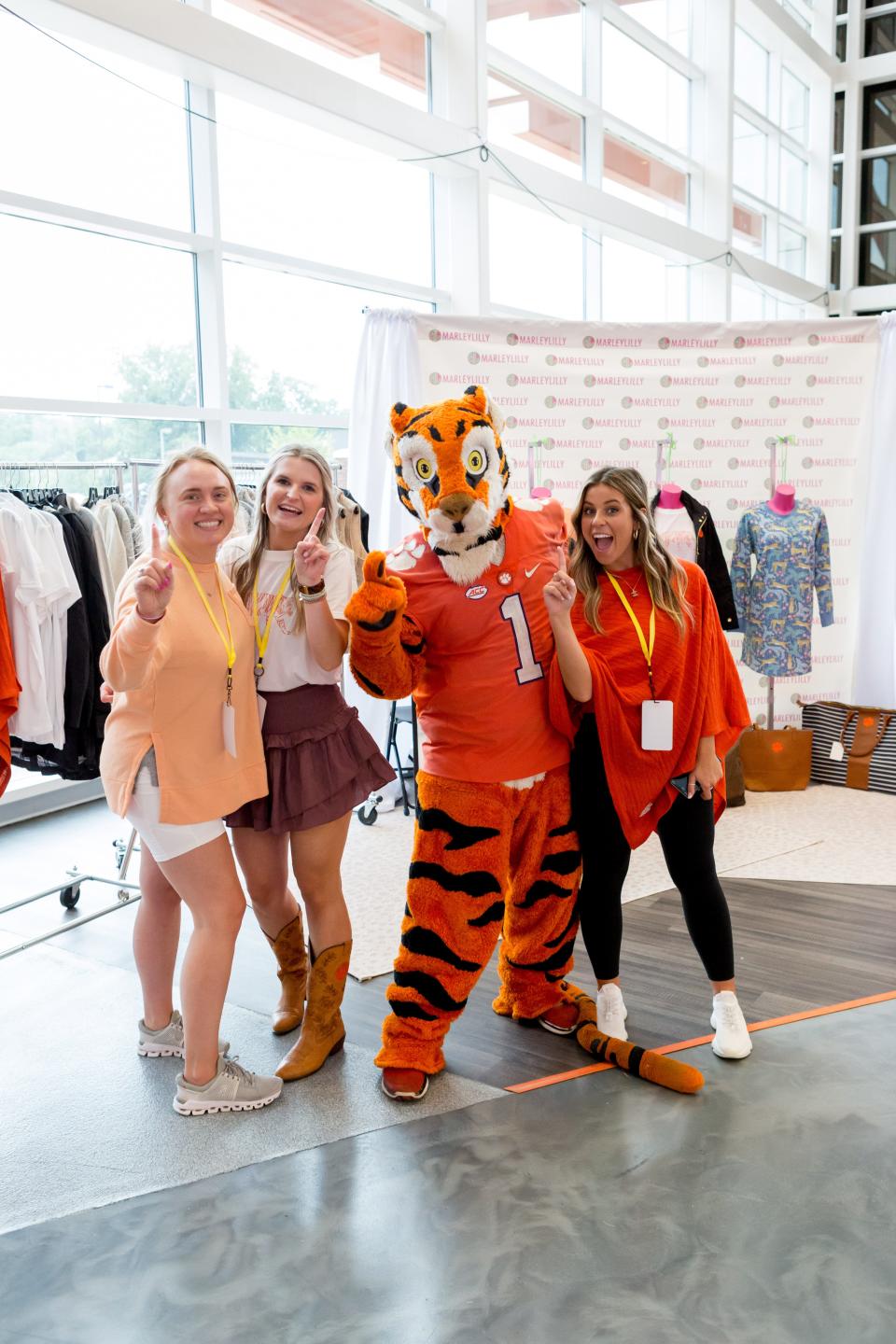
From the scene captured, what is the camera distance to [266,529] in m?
2.36

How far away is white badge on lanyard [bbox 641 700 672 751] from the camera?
2338 mm

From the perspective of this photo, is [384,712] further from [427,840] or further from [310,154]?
[310,154]

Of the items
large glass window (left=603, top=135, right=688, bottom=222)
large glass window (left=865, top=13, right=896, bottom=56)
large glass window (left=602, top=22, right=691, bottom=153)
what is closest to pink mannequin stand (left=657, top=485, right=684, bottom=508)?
large glass window (left=603, top=135, right=688, bottom=222)

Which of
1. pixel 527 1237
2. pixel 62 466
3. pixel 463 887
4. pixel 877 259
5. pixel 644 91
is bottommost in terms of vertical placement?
pixel 527 1237

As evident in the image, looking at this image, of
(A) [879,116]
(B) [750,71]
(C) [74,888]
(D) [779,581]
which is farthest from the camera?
(A) [879,116]

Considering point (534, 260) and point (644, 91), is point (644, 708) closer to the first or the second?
point (534, 260)

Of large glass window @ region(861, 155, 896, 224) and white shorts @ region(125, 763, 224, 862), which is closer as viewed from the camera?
white shorts @ region(125, 763, 224, 862)

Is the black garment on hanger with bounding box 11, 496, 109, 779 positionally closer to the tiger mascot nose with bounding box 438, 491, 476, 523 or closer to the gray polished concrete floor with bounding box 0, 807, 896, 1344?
the gray polished concrete floor with bounding box 0, 807, 896, 1344

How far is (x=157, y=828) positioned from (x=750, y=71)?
348 inches

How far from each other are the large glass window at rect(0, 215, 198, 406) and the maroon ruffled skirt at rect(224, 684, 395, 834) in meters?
2.67

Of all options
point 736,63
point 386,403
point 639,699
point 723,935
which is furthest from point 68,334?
point 736,63

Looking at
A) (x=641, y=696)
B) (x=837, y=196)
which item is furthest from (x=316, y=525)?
(x=837, y=196)

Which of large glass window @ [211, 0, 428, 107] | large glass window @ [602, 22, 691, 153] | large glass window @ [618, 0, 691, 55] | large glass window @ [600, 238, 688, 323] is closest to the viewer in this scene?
A: large glass window @ [211, 0, 428, 107]

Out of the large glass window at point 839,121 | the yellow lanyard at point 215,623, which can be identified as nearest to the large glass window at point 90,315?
the yellow lanyard at point 215,623
